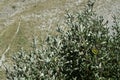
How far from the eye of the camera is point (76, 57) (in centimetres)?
1463

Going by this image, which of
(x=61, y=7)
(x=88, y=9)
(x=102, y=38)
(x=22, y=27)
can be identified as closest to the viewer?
(x=102, y=38)

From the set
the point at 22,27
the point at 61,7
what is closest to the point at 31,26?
the point at 22,27

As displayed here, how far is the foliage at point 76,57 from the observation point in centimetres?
1360

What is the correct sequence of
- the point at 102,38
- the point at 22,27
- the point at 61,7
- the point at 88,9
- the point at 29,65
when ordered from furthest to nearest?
the point at 61,7 → the point at 22,27 → the point at 88,9 → the point at 102,38 → the point at 29,65

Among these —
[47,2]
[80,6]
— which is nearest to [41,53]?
[80,6]

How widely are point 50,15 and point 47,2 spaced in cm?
536

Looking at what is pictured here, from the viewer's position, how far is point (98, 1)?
5944 cm

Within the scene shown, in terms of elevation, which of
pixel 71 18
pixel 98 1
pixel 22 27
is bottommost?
pixel 22 27

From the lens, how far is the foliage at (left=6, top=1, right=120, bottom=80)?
13.6 meters

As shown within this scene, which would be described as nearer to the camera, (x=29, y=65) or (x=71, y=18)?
(x=29, y=65)

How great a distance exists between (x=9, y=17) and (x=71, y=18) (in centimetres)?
4910

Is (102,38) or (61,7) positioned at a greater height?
(102,38)

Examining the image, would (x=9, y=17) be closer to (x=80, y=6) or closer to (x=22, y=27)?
(x=22, y=27)

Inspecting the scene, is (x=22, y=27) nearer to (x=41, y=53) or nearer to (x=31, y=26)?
(x=31, y=26)
